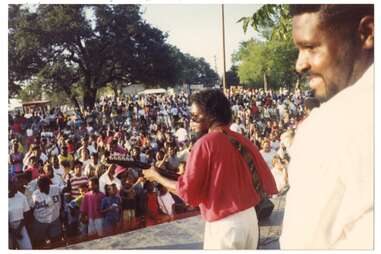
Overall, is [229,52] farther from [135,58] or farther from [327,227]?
Result: [327,227]

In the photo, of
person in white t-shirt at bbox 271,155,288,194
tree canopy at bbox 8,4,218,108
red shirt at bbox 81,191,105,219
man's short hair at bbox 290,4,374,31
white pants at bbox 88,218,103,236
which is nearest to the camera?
man's short hair at bbox 290,4,374,31

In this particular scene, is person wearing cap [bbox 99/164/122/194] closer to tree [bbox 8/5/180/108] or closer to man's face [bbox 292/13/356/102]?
tree [bbox 8/5/180/108]

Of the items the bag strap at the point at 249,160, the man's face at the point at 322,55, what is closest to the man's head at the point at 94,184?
the bag strap at the point at 249,160

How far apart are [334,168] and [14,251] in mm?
3634

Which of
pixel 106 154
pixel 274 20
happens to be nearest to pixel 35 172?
pixel 106 154

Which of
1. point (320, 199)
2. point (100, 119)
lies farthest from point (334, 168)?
point (100, 119)

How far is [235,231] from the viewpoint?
2.75 m

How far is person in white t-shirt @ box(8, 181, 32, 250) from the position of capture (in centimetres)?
429

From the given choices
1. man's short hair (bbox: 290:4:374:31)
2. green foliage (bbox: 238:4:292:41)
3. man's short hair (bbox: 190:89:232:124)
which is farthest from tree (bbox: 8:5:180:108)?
man's short hair (bbox: 290:4:374:31)

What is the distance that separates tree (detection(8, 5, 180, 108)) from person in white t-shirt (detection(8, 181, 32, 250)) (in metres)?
1.02

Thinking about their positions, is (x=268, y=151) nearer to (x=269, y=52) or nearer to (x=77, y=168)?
(x=269, y=52)

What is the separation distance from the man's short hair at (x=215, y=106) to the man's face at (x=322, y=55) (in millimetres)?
561

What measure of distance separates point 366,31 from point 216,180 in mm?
1192

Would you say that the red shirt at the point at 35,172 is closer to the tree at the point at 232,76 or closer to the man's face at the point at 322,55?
the tree at the point at 232,76
